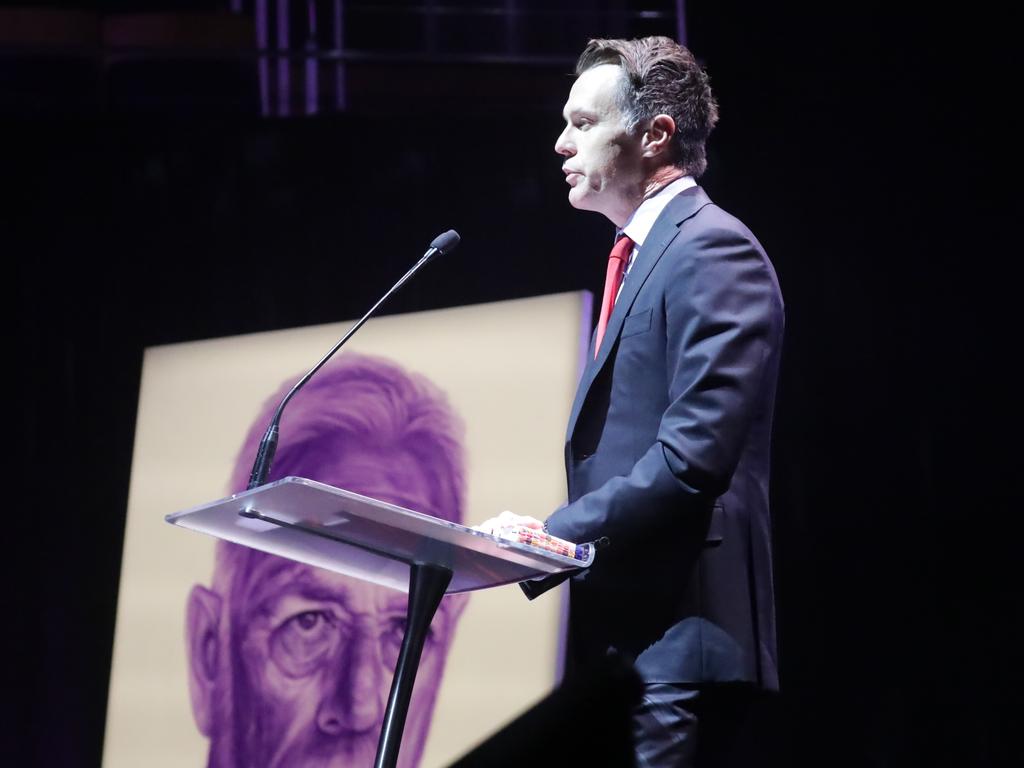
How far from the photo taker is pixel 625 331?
1857 millimetres

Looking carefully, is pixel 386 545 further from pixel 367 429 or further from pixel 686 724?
pixel 367 429

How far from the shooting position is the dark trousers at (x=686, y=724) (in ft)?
5.42

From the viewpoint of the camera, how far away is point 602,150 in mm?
2051

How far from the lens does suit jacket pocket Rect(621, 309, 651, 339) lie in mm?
1829

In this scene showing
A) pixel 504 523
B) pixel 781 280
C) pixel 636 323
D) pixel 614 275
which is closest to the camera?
pixel 504 523

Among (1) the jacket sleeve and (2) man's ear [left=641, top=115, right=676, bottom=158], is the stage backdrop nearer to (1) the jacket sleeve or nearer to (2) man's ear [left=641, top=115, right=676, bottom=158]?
(2) man's ear [left=641, top=115, right=676, bottom=158]

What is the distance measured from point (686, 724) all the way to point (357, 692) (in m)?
1.87

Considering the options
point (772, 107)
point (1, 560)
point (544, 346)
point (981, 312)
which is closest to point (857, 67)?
point (772, 107)

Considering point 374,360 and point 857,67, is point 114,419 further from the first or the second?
point 857,67

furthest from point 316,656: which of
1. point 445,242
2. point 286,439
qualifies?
point 445,242

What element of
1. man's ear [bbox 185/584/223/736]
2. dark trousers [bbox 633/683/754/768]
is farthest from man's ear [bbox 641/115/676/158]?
man's ear [bbox 185/584/223/736]

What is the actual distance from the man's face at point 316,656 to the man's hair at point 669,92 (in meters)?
1.62

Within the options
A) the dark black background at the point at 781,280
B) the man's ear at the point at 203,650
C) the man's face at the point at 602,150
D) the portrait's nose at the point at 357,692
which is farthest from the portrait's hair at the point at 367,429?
the man's face at the point at 602,150

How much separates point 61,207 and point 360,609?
56.7 inches
